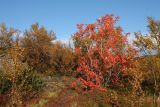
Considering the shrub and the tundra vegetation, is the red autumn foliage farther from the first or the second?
the shrub

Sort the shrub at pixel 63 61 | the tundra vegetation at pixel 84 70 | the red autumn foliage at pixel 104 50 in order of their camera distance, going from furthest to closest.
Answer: the shrub at pixel 63 61
the red autumn foliage at pixel 104 50
the tundra vegetation at pixel 84 70

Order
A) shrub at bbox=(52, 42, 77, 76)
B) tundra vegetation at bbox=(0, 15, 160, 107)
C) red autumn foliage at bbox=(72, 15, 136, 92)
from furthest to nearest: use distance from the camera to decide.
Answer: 1. shrub at bbox=(52, 42, 77, 76)
2. red autumn foliage at bbox=(72, 15, 136, 92)
3. tundra vegetation at bbox=(0, 15, 160, 107)

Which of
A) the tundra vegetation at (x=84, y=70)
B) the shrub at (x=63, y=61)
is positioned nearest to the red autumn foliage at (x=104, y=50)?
the tundra vegetation at (x=84, y=70)

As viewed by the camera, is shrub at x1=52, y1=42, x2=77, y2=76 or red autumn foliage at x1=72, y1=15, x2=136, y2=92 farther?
shrub at x1=52, y1=42, x2=77, y2=76

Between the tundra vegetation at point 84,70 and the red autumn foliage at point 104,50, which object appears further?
the red autumn foliage at point 104,50

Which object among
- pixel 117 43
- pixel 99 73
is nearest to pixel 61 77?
pixel 99 73

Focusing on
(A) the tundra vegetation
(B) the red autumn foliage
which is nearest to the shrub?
(A) the tundra vegetation

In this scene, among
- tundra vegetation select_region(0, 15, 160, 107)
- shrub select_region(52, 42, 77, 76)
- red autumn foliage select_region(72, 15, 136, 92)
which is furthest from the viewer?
shrub select_region(52, 42, 77, 76)

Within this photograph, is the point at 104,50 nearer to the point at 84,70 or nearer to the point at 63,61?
the point at 84,70

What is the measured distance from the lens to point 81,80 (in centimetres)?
2864

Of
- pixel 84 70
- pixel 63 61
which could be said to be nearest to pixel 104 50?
pixel 84 70

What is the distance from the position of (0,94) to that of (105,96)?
7829 mm

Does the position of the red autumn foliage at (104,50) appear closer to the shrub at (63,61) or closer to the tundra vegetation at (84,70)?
the tundra vegetation at (84,70)

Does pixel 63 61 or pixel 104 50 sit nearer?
pixel 104 50
